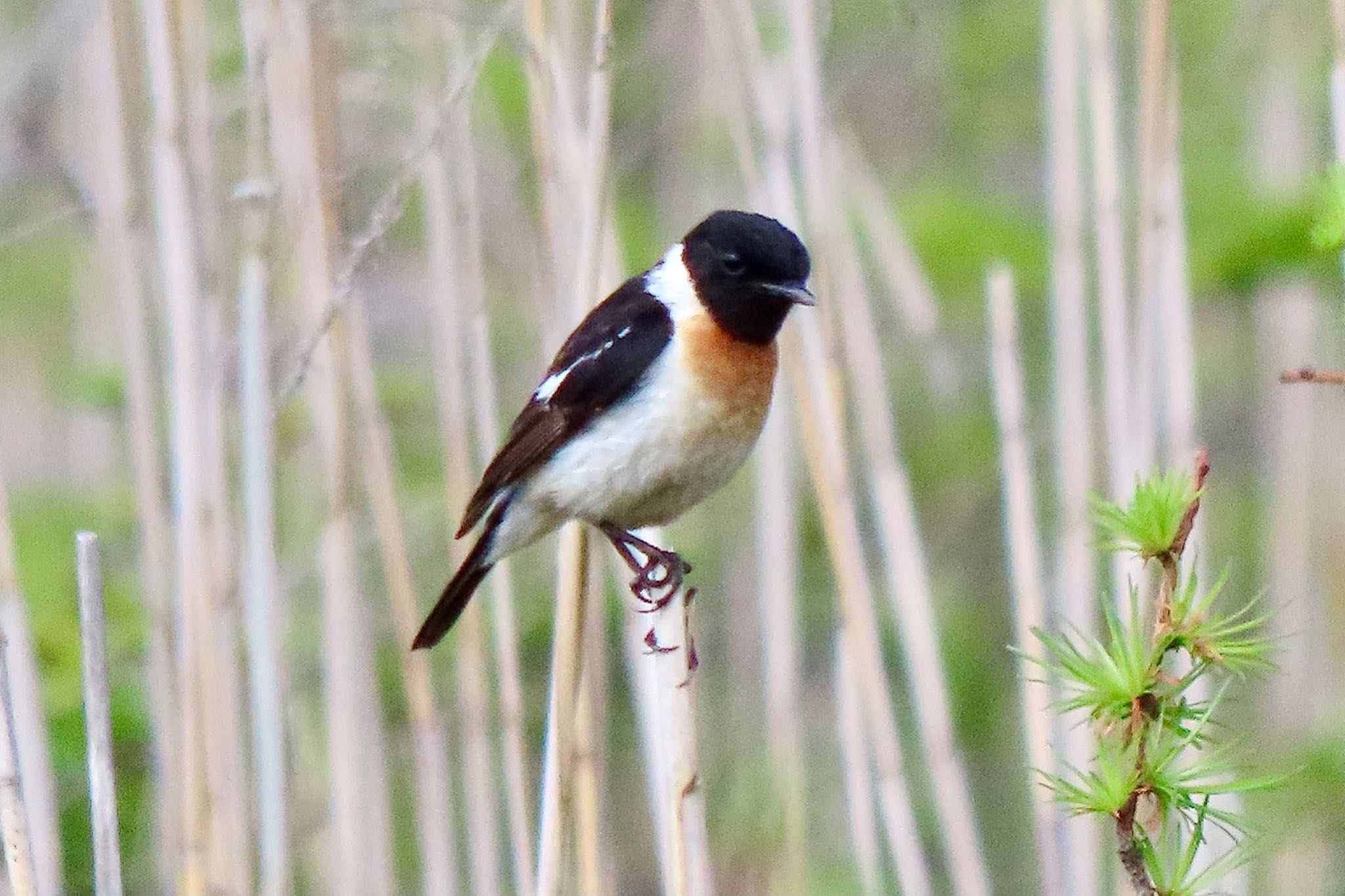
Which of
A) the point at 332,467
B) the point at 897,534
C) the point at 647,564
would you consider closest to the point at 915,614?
the point at 897,534

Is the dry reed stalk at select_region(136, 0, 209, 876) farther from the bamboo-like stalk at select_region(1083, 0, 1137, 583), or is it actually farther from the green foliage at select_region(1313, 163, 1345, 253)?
the green foliage at select_region(1313, 163, 1345, 253)

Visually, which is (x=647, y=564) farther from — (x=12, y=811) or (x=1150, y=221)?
(x=12, y=811)

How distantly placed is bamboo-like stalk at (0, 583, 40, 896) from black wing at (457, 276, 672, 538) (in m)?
0.80

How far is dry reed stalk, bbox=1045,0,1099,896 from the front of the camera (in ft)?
8.04

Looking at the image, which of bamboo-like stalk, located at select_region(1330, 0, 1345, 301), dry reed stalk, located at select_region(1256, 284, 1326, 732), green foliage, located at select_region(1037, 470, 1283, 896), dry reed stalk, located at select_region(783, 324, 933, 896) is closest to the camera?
green foliage, located at select_region(1037, 470, 1283, 896)

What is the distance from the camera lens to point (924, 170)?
409cm

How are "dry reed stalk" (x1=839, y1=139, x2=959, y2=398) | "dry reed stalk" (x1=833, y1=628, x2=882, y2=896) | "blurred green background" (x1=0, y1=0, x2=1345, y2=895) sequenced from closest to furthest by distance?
"dry reed stalk" (x1=833, y1=628, x2=882, y2=896) < "blurred green background" (x1=0, y1=0, x2=1345, y2=895) < "dry reed stalk" (x1=839, y1=139, x2=959, y2=398)

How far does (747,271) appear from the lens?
2.39 metres

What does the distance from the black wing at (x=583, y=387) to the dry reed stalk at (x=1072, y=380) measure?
60cm

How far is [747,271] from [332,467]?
0.65 metres

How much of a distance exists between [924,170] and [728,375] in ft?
6.30

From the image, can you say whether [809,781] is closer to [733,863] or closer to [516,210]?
[733,863]

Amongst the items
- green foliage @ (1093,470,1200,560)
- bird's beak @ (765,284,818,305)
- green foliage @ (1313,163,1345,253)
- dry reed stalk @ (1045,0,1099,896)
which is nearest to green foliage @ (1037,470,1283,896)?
green foliage @ (1093,470,1200,560)

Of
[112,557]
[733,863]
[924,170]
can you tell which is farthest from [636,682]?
[924,170]
